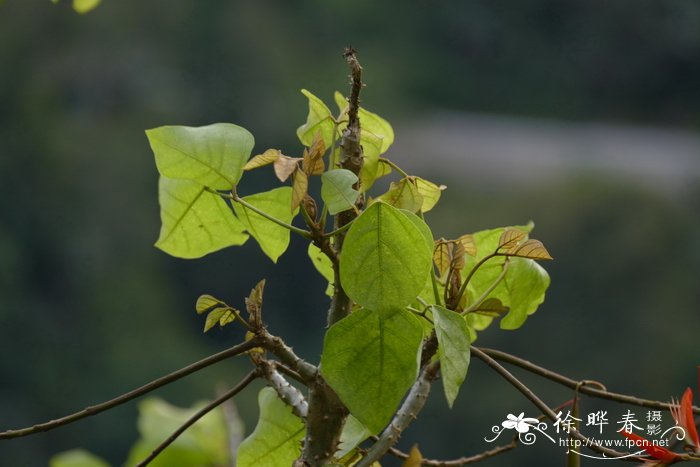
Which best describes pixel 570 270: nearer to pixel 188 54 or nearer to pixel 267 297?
pixel 267 297

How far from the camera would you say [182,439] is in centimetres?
54

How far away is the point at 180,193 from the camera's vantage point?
334 mm

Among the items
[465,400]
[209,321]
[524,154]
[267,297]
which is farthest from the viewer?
[524,154]

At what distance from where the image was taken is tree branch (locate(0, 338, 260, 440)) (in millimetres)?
270

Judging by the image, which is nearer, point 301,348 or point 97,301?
point 301,348

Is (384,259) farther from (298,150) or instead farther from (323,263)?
(298,150)

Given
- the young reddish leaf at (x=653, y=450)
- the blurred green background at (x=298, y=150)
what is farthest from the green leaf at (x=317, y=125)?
the blurred green background at (x=298, y=150)

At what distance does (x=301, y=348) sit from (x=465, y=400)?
1.62m

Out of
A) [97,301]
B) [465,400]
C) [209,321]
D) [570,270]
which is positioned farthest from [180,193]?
[97,301]

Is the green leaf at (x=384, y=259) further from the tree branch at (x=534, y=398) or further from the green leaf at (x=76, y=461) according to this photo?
the green leaf at (x=76, y=461)

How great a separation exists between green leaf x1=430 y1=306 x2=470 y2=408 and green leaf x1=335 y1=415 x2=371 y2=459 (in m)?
0.05

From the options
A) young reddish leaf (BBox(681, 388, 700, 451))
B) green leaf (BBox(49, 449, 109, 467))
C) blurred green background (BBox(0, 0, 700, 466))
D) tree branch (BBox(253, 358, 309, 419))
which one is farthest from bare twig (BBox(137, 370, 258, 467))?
blurred green background (BBox(0, 0, 700, 466))

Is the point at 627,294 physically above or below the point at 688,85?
below

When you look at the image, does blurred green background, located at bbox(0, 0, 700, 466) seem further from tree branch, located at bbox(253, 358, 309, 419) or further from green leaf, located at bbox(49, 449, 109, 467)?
tree branch, located at bbox(253, 358, 309, 419)
